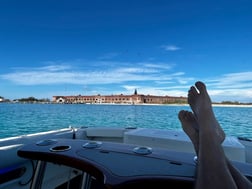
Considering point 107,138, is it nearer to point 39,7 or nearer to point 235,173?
point 235,173

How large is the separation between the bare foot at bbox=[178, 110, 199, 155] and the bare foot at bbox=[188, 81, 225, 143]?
0.15 ft

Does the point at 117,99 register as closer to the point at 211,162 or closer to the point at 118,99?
the point at 118,99

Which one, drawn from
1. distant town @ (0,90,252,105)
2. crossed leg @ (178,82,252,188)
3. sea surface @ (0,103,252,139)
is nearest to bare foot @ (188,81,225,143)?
crossed leg @ (178,82,252,188)

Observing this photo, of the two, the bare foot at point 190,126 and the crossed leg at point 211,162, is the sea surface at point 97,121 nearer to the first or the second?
the bare foot at point 190,126

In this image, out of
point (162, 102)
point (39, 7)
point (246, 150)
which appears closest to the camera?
point (246, 150)

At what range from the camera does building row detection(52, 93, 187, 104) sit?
35.0m

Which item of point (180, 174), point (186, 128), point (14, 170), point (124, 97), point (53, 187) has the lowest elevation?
point (53, 187)

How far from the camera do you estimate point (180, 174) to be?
641mm

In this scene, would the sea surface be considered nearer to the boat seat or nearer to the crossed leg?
the boat seat

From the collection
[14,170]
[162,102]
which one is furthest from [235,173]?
[162,102]

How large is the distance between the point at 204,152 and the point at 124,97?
38.9 metres

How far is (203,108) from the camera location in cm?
84

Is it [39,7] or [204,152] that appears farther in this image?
[39,7]

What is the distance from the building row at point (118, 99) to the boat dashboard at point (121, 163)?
2987cm
